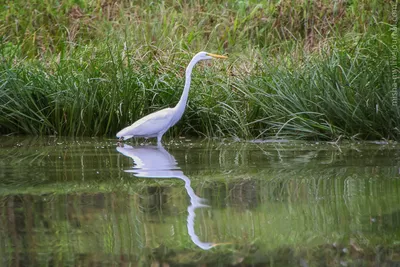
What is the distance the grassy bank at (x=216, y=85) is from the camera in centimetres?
862

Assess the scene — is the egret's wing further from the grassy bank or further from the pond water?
the grassy bank

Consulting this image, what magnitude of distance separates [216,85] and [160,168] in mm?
3702

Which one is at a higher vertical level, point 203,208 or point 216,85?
point 216,85

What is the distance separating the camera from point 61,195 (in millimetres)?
5262

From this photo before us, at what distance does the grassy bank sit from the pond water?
0.95 m

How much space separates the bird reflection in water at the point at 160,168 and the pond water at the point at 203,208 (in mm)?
10

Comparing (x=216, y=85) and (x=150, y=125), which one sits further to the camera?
(x=216, y=85)

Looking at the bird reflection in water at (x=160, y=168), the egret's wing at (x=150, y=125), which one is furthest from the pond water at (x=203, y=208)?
the egret's wing at (x=150, y=125)

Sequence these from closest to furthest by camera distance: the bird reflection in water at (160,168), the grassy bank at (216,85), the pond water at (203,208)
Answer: the pond water at (203,208) < the bird reflection in water at (160,168) < the grassy bank at (216,85)

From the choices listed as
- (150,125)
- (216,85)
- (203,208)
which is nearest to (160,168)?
(203,208)

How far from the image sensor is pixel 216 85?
10.1 meters

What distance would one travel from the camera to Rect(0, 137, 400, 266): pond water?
362 cm

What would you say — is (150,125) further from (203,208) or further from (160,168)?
(203,208)

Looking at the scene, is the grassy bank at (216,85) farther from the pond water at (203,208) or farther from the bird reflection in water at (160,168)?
the bird reflection in water at (160,168)
